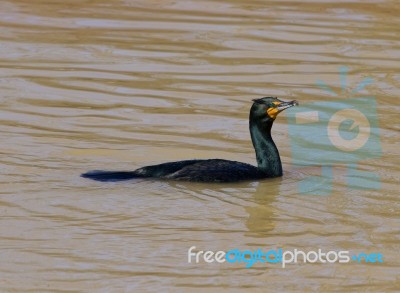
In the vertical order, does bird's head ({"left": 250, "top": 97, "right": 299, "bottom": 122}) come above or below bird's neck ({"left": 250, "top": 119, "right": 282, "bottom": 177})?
above

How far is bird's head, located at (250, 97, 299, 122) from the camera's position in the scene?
11227 millimetres

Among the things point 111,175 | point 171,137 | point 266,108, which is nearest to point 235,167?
point 266,108

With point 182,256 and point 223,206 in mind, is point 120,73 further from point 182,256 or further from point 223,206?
point 182,256

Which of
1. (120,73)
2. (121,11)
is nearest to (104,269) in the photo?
(120,73)

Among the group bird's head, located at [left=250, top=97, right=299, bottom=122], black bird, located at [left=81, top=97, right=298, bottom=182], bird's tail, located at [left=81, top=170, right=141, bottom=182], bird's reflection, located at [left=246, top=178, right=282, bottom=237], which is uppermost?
bird's head, located at [left=250, top=97, right=299, bottom=122]

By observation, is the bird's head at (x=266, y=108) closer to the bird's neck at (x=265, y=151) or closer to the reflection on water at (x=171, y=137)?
the bird's neck at (x=265, y=151)

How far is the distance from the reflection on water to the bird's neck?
130 millimetres

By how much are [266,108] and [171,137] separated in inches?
69.0

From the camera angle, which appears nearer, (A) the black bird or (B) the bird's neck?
(A) the black bird

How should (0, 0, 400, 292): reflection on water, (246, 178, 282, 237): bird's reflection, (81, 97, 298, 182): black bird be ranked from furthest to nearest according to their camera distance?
(81, 97, 298, 182): black bird → (246, 178, 282, 237): bird's reflection → (0, 0, 400, 292): reflection on water

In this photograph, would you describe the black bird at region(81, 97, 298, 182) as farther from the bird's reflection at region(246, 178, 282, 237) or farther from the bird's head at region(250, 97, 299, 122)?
the bird's reflection at region(246, 178, 282, 237)

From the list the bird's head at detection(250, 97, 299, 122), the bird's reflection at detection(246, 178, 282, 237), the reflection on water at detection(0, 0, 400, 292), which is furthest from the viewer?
the bird's head at detection(250, 97, 299, 122)

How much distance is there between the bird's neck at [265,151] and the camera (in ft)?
37.1

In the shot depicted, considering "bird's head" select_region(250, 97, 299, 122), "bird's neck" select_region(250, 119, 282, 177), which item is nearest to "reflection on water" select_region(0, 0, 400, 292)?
"bird's neck" select_region(250, 119, 282, 177)
